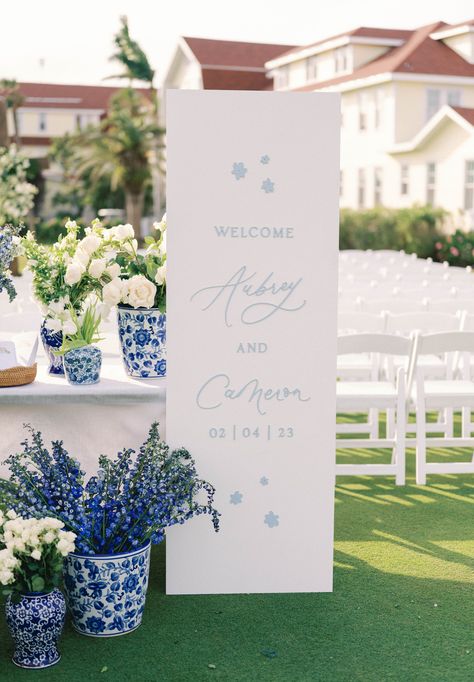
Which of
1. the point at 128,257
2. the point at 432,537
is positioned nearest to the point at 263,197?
the point at 128,257

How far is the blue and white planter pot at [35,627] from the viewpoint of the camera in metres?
3.90

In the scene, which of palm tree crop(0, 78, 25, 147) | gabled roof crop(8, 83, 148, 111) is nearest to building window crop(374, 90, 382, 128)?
palm tree crop(0, 78, 25, 147)

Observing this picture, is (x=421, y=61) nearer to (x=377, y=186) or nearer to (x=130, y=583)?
(x=377, y=186)

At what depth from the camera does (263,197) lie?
14.6ft

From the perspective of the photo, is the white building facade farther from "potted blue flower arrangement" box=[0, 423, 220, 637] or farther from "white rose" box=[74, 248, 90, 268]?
"potted blue flower arrangement" box=[0, 423, 220, 637]

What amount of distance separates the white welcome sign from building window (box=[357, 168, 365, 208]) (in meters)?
28.3

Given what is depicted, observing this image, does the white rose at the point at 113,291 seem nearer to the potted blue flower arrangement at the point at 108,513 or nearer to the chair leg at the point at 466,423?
the potted blue flower arrangement at the point at 108,513

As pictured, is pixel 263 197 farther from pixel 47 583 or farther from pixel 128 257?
pixel 47 583

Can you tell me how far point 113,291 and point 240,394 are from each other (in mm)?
787

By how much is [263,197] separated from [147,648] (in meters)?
2.08

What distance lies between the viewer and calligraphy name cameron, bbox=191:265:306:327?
177 inches

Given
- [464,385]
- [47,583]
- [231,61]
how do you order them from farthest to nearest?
[231,61], [464,385], [47,583]

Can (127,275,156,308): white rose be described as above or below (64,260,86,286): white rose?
below

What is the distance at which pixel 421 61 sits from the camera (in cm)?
3019
